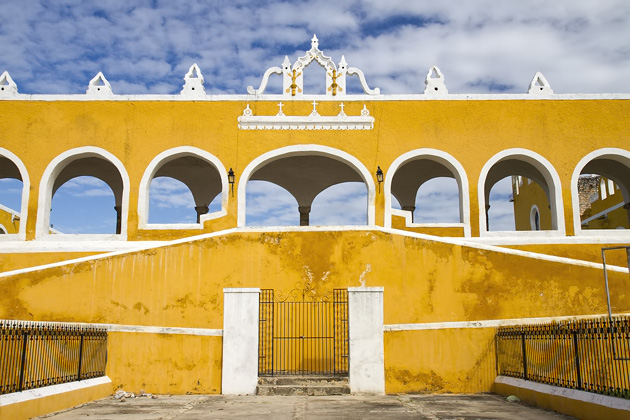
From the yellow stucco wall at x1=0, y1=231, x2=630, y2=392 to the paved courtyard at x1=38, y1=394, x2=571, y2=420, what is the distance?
0.61 metres

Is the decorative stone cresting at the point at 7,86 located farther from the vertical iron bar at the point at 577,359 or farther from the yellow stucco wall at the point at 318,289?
the vertical iron bar at the point at 577,359

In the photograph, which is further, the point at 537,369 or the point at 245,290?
the point at 245,290

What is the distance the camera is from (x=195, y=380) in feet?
30.7

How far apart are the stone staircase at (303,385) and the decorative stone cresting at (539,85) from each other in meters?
9.50

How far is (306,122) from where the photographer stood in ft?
47.9

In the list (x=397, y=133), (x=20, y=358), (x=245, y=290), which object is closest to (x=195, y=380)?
(x=245, y=290)

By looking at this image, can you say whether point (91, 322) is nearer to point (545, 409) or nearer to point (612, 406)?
point (545, 409)

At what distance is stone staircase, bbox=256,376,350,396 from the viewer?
29.3 feet

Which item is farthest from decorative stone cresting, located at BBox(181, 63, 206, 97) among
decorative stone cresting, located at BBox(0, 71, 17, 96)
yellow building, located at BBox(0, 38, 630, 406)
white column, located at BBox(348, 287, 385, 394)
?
white column, located at BBox(348, 287, 385, 394)

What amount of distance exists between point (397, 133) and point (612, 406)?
9617 mm

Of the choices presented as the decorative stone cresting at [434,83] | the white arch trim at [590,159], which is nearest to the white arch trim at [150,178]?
the decorative stone cresting at [434,83]

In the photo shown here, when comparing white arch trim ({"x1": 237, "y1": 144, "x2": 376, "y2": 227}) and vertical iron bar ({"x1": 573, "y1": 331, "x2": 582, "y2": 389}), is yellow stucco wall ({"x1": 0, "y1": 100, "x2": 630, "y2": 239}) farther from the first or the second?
vertical iron bar ({"x1": 573, "y1": 331, "x2": 582, "y2": 389})

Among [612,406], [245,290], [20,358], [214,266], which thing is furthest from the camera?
[214,266]

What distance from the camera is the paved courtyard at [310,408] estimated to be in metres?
6.93
